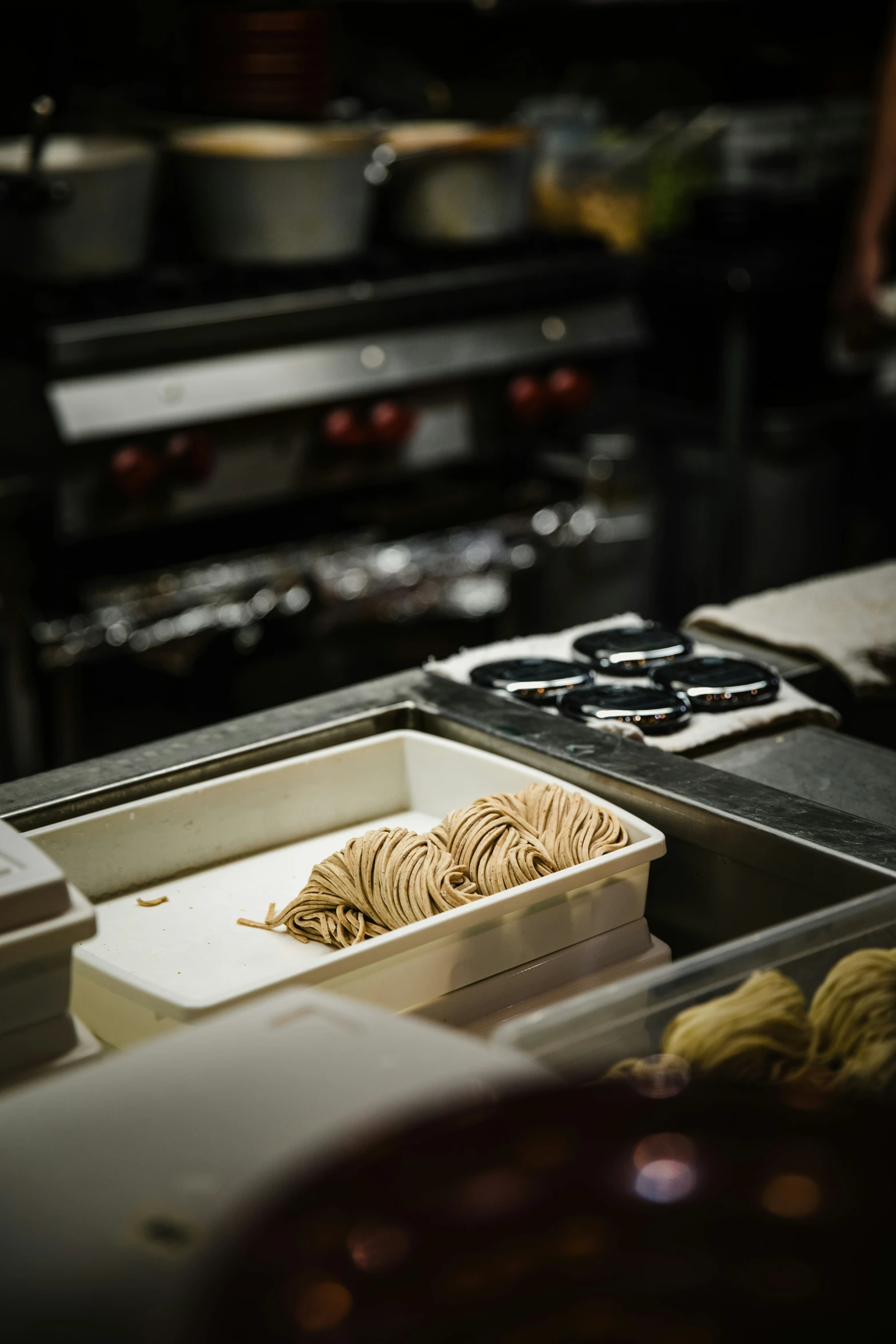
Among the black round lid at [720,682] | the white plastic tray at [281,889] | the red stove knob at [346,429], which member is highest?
the red stove knob at [346,429]

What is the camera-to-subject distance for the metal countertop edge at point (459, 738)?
1.15 meters

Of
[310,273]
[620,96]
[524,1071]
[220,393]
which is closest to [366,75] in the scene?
[620,96]

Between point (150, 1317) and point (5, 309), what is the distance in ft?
7.42

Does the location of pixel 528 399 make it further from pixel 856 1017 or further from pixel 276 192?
pixel 856 1017

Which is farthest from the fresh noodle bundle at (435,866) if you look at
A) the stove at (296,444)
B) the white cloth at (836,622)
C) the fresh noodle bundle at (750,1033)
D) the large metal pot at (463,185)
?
the large metal pot at (463,185)

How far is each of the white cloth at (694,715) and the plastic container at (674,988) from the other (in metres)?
0.47

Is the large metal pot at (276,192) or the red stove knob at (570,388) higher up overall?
the large metal pot at (276,192)

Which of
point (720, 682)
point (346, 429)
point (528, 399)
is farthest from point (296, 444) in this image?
point (720, 682)

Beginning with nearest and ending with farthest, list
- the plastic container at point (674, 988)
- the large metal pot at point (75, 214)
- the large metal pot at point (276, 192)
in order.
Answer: the plastic container at point (674, 988)
the large metal pot at point (75, 214)
the large metal pot at point (276, 192)

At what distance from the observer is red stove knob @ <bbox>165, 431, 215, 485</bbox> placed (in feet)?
8.21

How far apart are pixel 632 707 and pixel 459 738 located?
16cm

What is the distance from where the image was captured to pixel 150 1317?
45 cm

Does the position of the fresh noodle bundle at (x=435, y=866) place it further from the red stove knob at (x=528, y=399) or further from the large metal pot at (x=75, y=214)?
the red stove knob at (x=528, y=399)

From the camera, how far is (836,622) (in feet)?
5.41
